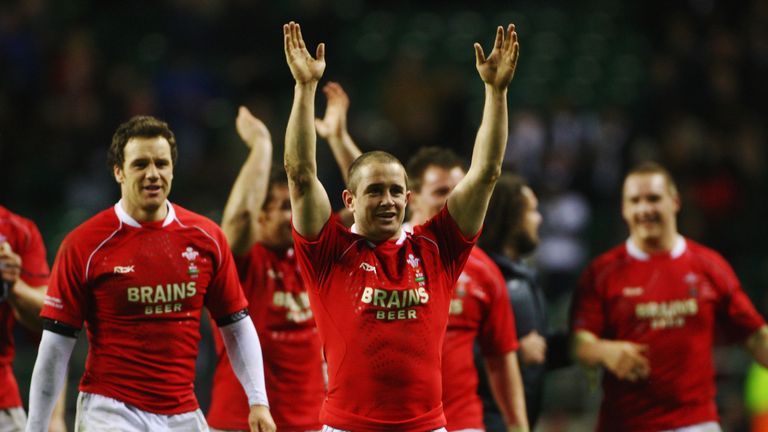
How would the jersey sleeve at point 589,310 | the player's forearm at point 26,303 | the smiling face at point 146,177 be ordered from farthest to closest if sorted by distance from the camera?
the jersey sleeve at point 589,310 → the player's forearm at point 26,303 → the smiling face at point 146,177

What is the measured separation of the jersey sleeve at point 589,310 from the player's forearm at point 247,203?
2.18 m

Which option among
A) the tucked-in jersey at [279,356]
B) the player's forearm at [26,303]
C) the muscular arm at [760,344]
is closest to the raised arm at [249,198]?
the tucked-in jersey at [279,356]

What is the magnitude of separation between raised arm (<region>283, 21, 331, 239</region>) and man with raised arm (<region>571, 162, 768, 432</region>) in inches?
104

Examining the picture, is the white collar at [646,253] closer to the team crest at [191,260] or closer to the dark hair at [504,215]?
the dark hair at [504,215]

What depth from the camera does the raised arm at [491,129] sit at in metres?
5.16

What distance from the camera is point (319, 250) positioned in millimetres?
5145

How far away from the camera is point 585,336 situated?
7215mm

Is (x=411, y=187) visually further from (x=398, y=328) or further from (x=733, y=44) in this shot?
(x=733, y=44)

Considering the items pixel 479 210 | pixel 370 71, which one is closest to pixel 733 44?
pixel 370 71

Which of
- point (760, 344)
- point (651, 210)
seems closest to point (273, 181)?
point (651, 210)

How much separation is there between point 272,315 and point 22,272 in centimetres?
139

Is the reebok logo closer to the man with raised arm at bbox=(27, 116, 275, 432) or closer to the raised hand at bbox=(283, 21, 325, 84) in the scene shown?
the man with raised arm at bbox=(27, 116, 275, 432)

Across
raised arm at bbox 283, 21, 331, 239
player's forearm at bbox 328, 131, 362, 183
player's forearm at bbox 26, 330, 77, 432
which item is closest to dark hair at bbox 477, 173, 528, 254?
player's forearm at bbox 328, 131, 362, 183

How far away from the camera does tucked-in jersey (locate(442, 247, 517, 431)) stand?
20.6ft
